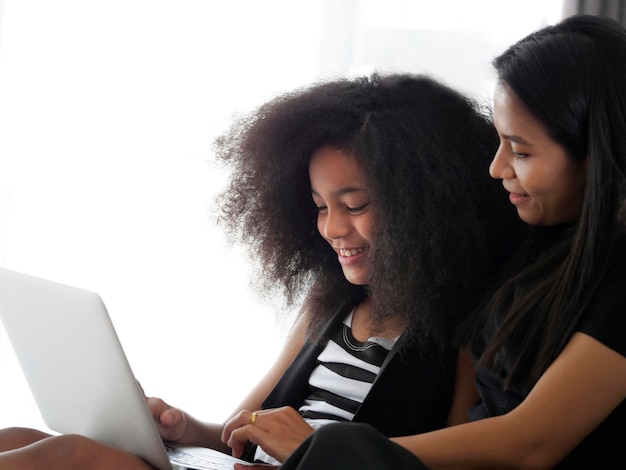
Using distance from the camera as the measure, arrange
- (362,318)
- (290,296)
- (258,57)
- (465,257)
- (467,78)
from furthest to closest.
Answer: (467,78)
(258,57)
(290,296)
(362,318)
(465,257)

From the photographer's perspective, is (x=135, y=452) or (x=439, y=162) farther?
(x=439, y=162)

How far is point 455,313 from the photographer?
4.57 feet

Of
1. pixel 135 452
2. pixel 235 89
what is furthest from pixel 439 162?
pixel 235 89

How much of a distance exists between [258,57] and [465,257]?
3.65 ft

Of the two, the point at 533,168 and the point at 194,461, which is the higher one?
the point at 533,168

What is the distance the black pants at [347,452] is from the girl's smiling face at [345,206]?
504 millimetres

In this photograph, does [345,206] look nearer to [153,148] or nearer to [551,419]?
[551,419]

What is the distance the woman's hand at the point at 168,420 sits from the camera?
1413 millimetres

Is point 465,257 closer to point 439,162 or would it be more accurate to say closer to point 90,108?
point 439,162

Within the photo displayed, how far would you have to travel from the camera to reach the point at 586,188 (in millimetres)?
1189

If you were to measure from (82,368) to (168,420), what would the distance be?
230 millimetres

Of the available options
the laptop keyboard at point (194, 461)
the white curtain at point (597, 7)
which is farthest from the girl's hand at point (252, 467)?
the white curtain at point (597, 7)


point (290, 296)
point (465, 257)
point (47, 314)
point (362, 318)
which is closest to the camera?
point (47, 314)

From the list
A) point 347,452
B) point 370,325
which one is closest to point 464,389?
point 370,325
